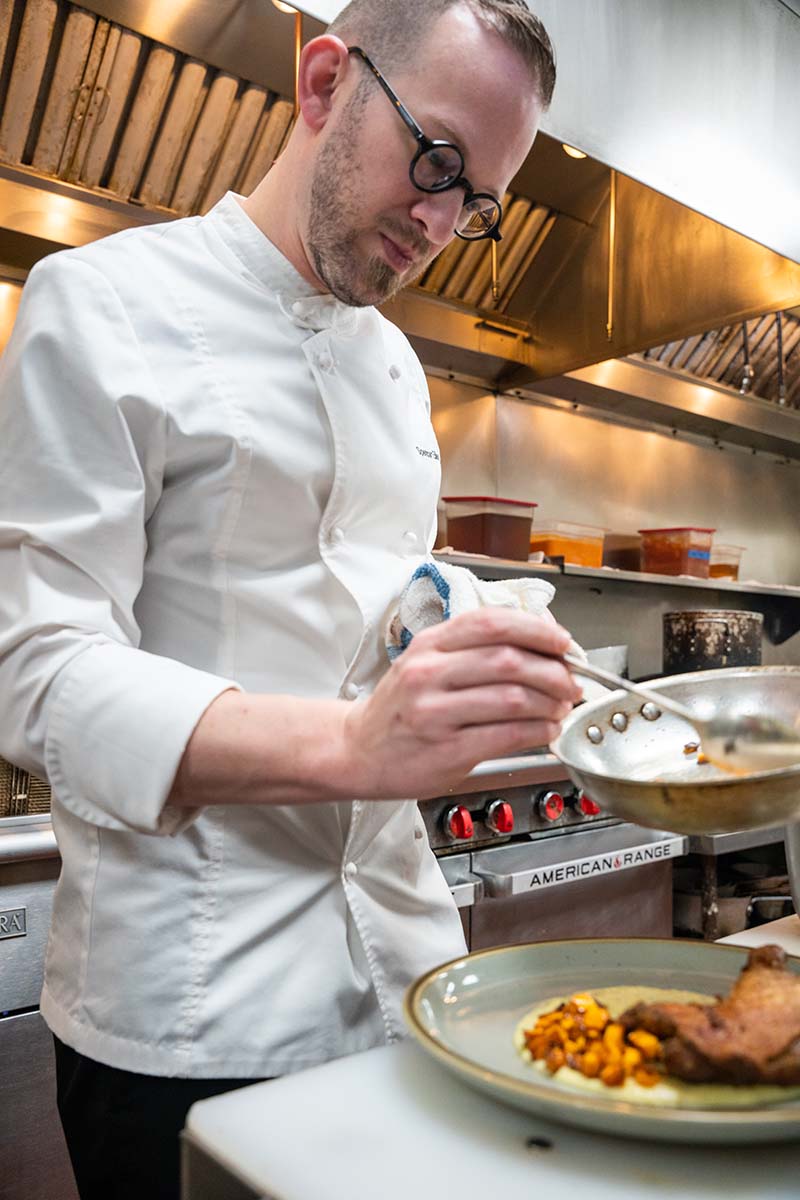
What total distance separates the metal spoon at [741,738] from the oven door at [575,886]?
1.33 meters

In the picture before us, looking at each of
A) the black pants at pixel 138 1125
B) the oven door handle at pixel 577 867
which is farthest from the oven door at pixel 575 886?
the black pants at pixel 138 1125

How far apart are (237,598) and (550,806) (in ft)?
4.96

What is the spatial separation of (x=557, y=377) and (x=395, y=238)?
2477 millimetres

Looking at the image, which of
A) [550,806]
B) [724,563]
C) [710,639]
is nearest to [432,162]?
[550,806]

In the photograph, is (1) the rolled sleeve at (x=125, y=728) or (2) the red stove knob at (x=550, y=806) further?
(2) the red stove knob at (x=550, y=806)

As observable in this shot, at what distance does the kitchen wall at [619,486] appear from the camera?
136 inches

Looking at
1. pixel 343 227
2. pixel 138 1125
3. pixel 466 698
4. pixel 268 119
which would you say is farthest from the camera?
pixel 268 119

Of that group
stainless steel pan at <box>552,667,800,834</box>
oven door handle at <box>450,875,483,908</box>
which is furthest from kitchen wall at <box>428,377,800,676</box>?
stainless steel pan at <box>552,667,800,834</box>

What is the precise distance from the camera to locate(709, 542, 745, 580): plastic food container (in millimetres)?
3809

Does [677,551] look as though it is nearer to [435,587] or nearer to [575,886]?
[575,886]

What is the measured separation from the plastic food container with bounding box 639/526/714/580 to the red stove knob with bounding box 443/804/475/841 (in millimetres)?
1791

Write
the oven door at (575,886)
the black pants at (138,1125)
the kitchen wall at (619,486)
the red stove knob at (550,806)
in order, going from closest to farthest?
the black pants at (138,1125) < the oven door at (575,886) < the red stove knob at (550,806) < the kitchen wall at (619,486)

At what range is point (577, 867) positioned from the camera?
2252 millimetres

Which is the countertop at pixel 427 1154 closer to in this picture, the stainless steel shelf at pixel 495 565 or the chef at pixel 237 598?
the chef at pixel 237 598
